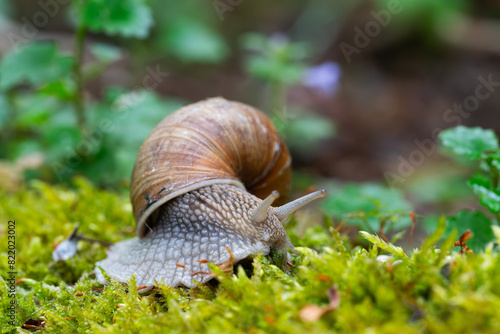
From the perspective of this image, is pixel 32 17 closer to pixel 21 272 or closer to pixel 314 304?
pixel 21 272

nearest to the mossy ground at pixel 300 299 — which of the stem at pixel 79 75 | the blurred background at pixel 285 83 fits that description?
the blurred background at pixel 285 83

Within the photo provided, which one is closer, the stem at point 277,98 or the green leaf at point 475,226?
the green leaf at point 475,226

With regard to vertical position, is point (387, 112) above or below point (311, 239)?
below

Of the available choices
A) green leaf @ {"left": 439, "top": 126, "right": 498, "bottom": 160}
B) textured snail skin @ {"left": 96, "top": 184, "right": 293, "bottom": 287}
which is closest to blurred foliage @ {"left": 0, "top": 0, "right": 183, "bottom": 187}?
textured snail skin @ {"left": 96, "top": 184, "right": 293, "bottom": 287}

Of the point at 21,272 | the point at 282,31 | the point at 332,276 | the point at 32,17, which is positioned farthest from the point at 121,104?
the point at 282,31

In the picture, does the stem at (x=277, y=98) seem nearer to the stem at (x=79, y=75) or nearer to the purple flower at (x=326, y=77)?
the purple flower at (x=326, y=77)

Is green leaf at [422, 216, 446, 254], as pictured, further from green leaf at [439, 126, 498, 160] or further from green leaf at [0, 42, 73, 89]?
green leaf at [0, 42, 73, 89]
